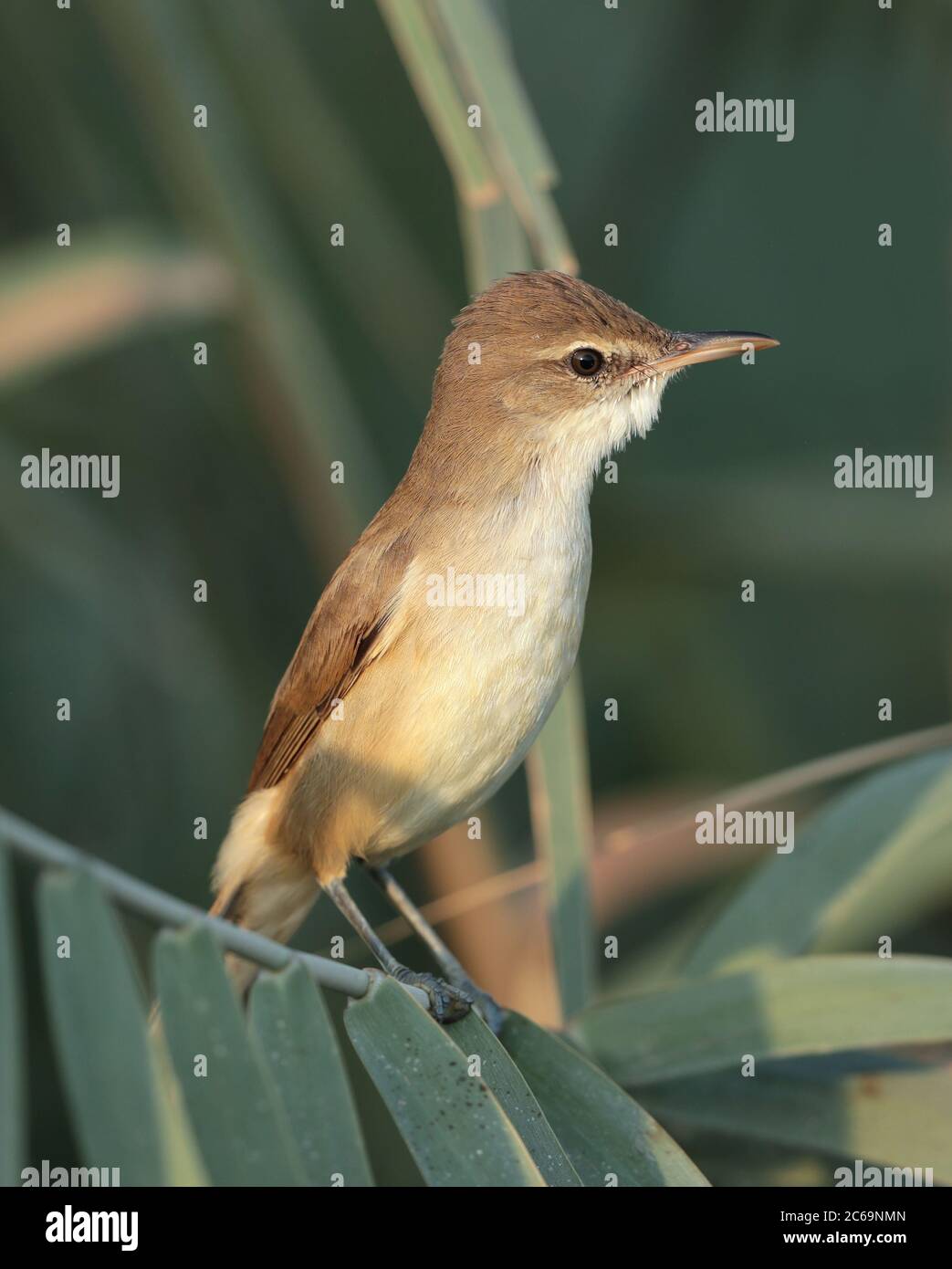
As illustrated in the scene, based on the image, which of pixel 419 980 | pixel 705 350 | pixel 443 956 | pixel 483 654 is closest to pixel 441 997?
pixel 419 980

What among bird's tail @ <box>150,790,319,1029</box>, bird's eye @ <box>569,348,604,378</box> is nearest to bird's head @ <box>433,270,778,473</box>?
bird's eye @ <box>569,348,604,378</box>

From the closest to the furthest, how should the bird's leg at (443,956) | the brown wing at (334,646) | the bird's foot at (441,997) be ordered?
1. the bird's foot at (441,997)
2. the bird's leg at (443,956)
3. the brown wing at (334,646)

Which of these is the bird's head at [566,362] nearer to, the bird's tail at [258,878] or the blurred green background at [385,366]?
the blurred green background at [385,366]

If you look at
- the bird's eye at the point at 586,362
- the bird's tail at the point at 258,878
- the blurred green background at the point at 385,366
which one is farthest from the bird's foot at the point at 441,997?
the bird's eye at the point at 586,362

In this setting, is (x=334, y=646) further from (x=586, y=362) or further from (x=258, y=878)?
(x=586, y=362)

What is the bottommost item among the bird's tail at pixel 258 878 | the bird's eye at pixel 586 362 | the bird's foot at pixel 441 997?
the bird's foot at pixel 441 997

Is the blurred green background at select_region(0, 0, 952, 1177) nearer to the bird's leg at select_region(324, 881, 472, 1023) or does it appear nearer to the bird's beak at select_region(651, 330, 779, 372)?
the bird's leg at select_region(324, 881, 472, 1023)

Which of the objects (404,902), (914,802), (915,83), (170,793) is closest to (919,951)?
(914,802)
